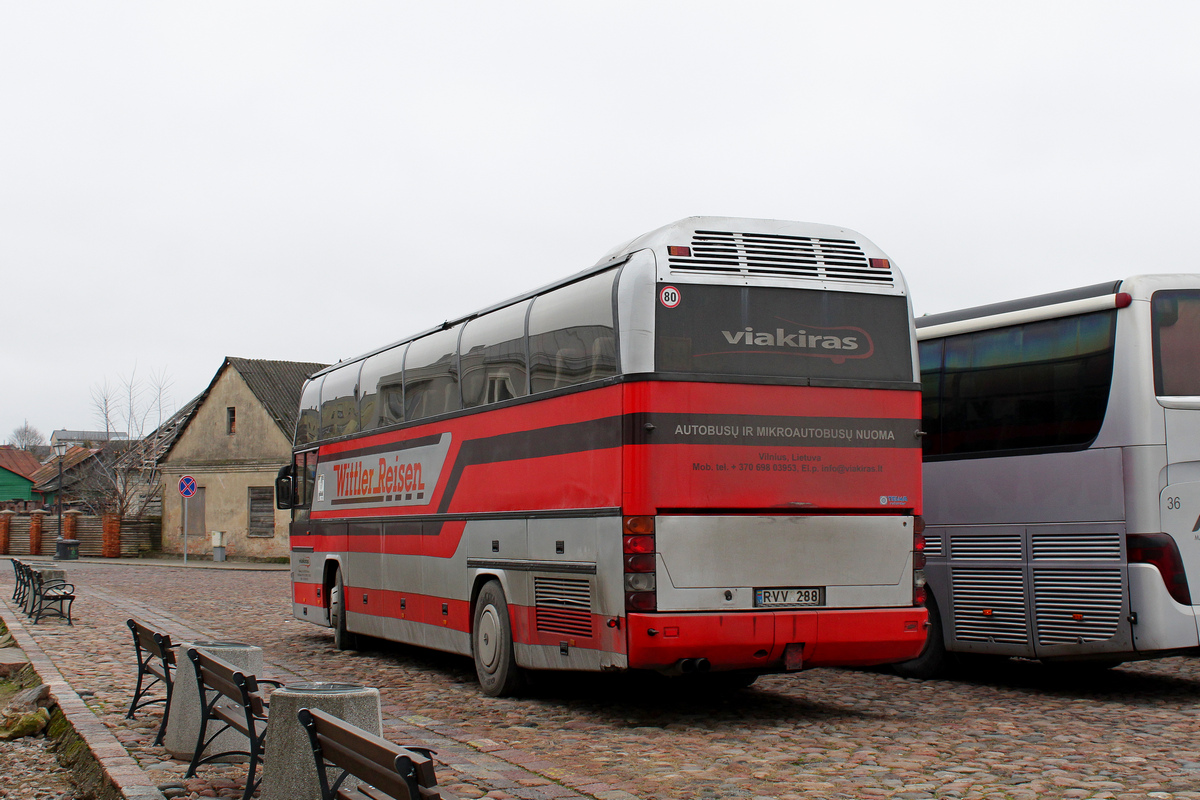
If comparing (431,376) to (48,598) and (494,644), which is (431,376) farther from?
(48,598)

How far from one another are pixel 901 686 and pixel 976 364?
3.06m

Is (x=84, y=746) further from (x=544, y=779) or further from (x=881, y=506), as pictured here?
(x=881, y=506)

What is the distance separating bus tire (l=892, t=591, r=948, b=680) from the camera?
39.7ft

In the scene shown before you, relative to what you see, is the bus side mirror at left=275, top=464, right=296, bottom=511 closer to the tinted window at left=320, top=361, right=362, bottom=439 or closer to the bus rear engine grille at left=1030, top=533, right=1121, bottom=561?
the tinted window at left=320, top=361, right=362, bottom=439

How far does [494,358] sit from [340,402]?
5.06 metres

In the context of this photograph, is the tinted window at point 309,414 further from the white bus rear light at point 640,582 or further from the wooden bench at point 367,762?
the wooden bench at point 367,762

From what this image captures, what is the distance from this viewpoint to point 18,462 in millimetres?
116562

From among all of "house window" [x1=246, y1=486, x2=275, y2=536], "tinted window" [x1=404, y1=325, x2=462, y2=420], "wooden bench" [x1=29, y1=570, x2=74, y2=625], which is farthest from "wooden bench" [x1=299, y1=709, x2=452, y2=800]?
"house window" [x1=246, y1=486, x2=275, y2=536]

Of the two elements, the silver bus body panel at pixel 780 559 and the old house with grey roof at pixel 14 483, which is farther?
the old house with grey roof at pixel 14 483

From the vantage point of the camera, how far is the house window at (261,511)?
151 ft

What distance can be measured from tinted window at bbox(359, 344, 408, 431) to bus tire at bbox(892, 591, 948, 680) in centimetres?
581

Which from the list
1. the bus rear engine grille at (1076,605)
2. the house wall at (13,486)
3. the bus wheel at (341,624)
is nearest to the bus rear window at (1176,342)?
the bus rear engine grille at (1076,605)

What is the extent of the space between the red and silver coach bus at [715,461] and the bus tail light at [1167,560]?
1833 millimetres

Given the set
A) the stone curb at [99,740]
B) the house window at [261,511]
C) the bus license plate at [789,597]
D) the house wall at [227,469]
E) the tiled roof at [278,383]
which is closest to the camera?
the stone curb at [99,740]
